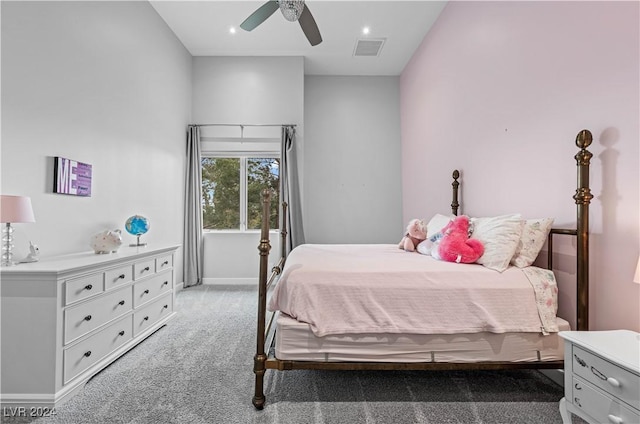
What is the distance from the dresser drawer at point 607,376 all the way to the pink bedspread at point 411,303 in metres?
0.39

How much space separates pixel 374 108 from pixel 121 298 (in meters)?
4.37

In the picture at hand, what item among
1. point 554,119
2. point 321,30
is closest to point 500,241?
point 554,119

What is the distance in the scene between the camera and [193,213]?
Answer: 452 cm

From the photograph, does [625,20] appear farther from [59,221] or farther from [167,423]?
[59,221]

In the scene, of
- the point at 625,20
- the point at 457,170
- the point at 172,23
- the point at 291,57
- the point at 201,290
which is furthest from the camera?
the point at 291,57

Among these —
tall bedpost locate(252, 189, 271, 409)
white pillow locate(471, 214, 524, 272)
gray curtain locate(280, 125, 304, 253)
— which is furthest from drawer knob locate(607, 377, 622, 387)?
gray curtain locate(280, 125, 304, 253)

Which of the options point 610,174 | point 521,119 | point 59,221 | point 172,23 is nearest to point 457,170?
point 521,119

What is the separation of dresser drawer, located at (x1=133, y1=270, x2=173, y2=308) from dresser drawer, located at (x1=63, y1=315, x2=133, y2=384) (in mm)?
169

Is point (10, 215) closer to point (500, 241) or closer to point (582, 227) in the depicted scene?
point (500, 241)

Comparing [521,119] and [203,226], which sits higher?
[521,119]

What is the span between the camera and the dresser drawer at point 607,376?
1.14 meters

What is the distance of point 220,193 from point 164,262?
6.65ft

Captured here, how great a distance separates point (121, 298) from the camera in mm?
2340

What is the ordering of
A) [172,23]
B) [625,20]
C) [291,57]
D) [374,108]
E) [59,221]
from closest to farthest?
[625,20]
[59,221]
[172,23]
[291,57]
[374,108]
